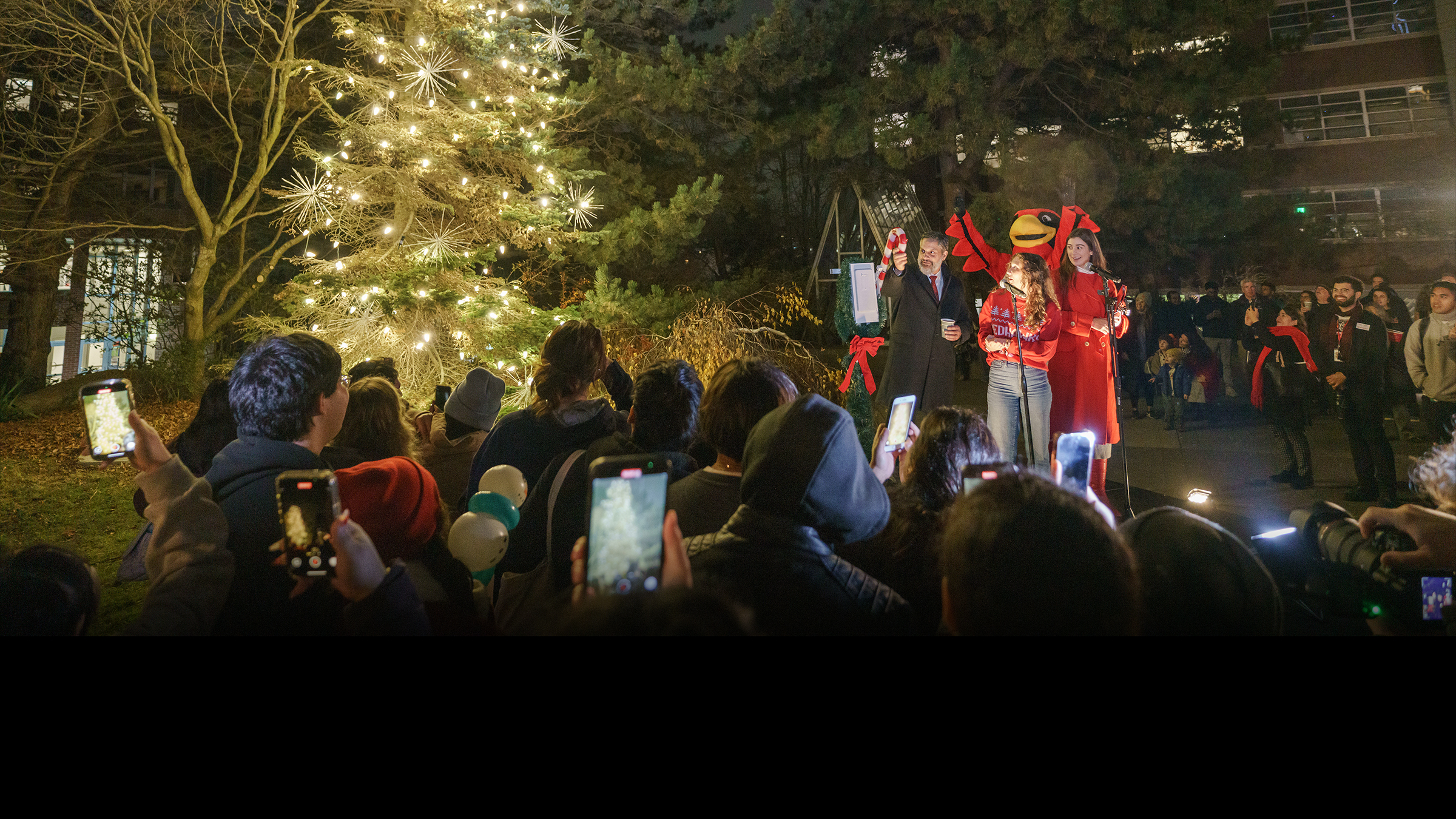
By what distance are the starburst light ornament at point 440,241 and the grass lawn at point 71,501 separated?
325 centimetres

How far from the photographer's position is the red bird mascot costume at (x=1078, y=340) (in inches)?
223

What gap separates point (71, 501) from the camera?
7504mm

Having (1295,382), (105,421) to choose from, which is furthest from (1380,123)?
(105,421)

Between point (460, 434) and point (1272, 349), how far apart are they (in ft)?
24.3

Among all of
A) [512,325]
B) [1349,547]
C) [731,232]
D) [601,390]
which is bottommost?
[1349,547]

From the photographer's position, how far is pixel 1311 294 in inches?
403

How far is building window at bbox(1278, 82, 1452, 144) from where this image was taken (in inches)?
919

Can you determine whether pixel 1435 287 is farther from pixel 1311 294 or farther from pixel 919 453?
pixel 919 453

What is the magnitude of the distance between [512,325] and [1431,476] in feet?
25.1

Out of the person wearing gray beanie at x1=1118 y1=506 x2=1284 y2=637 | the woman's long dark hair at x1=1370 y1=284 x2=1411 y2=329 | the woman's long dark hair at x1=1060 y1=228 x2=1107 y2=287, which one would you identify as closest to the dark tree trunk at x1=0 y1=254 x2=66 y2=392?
the woman's long dark hair at x1=1060 y1=228 x2=1107 y2=287

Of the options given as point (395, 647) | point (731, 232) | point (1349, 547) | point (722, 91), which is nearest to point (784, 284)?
point (722, 91)

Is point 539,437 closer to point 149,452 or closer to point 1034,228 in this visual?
point 149,452

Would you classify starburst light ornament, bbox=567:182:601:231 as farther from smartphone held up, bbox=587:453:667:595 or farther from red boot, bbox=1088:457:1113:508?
smartphone held up, bbox=587:453:667:595

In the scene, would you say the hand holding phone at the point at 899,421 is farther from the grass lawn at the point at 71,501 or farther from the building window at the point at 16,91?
the building window at the point at 16,91
